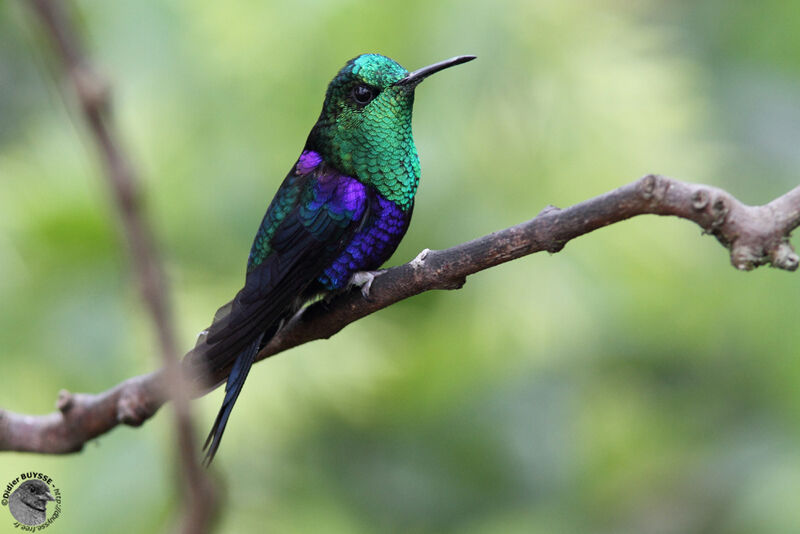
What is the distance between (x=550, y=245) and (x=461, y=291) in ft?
5.67

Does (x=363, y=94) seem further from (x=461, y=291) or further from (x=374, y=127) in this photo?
(x=461, y=291)

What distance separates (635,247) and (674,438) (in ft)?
2.16

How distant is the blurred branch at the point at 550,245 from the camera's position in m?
0.90

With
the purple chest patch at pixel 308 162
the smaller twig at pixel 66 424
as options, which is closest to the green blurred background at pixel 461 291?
the smaller twig at pixel 66 424

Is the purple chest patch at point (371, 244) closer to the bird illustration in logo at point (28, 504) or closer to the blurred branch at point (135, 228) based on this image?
the bird illustration in logo at point (28, 504)

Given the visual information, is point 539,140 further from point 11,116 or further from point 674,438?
point 11,116

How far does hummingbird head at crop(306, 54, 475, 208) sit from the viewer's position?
152 cm

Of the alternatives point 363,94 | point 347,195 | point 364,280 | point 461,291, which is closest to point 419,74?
point 363,94

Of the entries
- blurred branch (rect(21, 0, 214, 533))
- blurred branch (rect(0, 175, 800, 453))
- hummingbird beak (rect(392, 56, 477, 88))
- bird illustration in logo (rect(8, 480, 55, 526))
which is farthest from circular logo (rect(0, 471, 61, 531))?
blurred branch (rect(21, 0, 214, 533))

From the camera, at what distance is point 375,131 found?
152 cm

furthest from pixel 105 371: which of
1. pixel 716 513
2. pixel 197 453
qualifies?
pixel 197 453

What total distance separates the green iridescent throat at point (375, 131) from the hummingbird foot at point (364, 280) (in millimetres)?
153

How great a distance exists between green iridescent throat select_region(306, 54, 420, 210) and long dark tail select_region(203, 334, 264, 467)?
337 millimetres

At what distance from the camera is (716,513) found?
2889 mm
